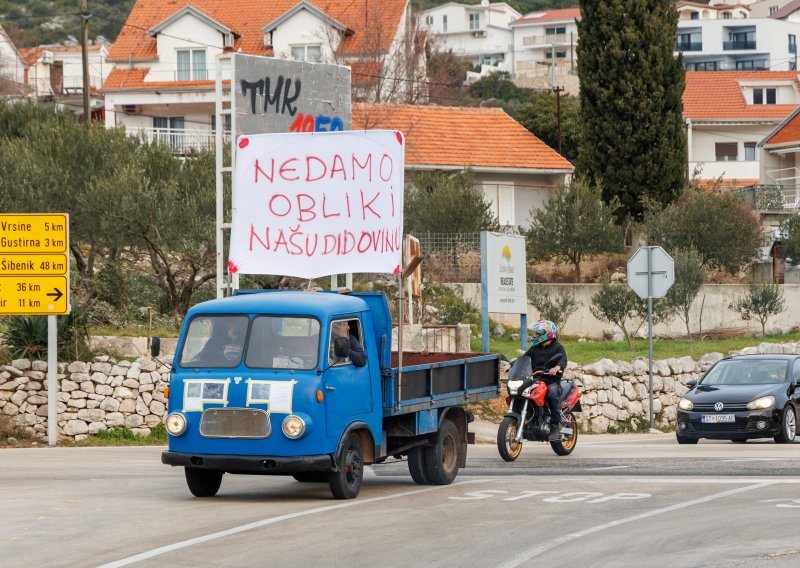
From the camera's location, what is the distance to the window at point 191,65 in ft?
191

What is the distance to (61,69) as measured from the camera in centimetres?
9569

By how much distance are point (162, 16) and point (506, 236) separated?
128ft

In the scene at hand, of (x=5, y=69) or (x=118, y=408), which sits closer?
(x=118, y=408)

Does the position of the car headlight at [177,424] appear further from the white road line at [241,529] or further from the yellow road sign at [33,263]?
the yellow road sign at [33,263]

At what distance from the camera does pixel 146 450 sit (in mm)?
19875

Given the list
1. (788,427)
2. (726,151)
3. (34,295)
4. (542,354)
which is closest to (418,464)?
(542,354)

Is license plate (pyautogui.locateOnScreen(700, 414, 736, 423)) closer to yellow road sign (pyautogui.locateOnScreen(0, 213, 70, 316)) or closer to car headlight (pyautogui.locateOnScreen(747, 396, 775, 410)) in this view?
car headlight (pyautogui.locateOnScreen(747, 396, 775, 410))

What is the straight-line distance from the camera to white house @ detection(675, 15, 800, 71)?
120750 mm

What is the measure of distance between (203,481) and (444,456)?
287cm

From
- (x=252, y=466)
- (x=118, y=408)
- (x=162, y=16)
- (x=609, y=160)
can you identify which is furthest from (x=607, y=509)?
(x=162, y=16)

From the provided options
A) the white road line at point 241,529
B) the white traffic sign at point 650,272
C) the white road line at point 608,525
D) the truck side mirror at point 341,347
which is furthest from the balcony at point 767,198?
the truck side mirror at point 341,347

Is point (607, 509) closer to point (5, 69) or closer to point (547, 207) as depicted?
point (547, 207)

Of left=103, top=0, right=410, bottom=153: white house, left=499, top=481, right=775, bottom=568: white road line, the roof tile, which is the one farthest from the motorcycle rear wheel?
left=103, top=0, right=410, bottom=153: white house

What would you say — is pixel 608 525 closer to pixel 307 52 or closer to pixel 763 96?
pixel 307 52
